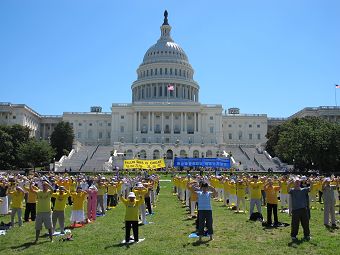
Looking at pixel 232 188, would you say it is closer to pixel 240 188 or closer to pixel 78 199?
pixel 240 188

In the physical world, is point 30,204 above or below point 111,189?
below

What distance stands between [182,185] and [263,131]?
112m

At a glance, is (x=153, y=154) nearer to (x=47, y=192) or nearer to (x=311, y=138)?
(x=311, y=138)

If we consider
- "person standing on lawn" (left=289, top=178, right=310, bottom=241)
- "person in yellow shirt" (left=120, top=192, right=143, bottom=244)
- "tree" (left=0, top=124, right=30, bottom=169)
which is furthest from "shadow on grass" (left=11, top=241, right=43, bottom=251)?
"tree" (left=0, top=124, right=30, bottom=169)

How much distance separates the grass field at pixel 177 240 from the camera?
14078 mm

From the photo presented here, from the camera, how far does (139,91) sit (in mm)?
140125

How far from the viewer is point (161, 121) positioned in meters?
124

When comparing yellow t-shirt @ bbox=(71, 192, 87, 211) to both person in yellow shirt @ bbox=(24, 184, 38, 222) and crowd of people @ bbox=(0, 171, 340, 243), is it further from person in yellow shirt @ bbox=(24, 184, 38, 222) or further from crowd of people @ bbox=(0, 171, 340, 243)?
person in yellow shirt @ bbox=(24, 184, 38, 222)

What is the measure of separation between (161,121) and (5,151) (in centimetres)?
4857

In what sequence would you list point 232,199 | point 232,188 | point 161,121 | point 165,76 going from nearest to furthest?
point 232,188 → point 232,199 → point 161,121 → point 165,76

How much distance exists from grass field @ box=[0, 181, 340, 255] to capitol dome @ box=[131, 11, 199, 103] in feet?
367

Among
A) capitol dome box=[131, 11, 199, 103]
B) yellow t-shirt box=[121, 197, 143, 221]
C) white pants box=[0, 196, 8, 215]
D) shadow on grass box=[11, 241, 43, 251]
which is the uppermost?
capitol dome box=[131, 11, 199, 103]

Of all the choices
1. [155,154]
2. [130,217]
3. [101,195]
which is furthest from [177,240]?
[155,154]

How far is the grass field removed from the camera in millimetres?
14078
